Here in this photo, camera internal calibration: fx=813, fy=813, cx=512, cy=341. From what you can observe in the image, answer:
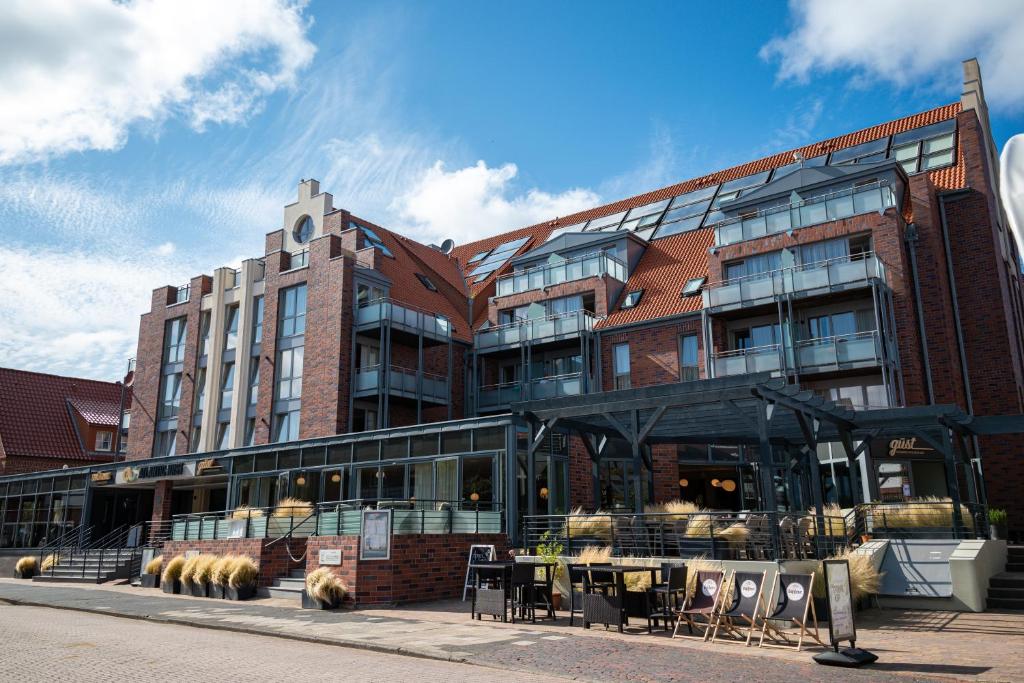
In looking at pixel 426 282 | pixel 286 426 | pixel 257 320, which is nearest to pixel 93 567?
pixel 286 426

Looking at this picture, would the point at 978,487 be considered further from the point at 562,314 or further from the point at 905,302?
the point at 562,314

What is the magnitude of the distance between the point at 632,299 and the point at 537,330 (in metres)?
3.75

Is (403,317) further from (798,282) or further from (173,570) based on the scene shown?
(798,282)

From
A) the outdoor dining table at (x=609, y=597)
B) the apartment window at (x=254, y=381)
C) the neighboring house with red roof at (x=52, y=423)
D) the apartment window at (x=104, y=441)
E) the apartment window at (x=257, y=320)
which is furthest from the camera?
the apartment window at (x=104, y=441)

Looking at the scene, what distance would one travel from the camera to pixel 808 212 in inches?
1017

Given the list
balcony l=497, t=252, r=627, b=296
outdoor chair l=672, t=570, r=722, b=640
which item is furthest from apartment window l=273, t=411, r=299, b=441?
outdoor chair l=672, t=570, r=722, b=640

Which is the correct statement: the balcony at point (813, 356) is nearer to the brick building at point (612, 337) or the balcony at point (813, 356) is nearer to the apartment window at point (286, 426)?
the brick building at point (612, 337)

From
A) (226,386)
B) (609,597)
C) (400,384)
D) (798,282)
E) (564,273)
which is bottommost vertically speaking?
(609,597)

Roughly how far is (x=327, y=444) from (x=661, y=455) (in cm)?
1091

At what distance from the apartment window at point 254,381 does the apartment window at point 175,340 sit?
15.9 ft

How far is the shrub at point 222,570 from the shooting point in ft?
58.6

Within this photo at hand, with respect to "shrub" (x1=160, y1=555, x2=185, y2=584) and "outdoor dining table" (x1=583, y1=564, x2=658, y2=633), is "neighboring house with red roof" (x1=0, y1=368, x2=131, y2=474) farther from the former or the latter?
"outdoor dining table" (x1=583, y1=564, x2=658, y2=633)

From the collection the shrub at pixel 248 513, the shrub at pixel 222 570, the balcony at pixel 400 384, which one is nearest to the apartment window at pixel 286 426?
the balcony at pixel 400 384

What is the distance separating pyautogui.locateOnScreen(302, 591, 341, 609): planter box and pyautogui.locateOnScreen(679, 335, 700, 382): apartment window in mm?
15561
